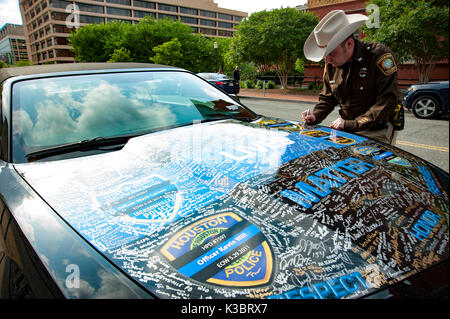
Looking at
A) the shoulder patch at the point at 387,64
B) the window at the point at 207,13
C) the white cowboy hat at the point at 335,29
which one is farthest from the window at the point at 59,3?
the shoulder patch at the point at 387,64

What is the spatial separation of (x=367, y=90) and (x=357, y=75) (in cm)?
14

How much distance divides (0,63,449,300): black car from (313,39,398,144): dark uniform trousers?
53 centimetres

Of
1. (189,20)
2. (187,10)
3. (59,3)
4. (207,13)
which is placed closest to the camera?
(59,3)

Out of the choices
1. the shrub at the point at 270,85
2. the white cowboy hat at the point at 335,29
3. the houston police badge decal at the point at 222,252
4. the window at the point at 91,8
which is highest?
the window at the point at 91,8

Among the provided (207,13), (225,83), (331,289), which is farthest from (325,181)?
(207,13)

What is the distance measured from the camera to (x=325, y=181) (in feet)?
3.85

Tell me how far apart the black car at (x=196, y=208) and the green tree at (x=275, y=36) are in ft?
59.9

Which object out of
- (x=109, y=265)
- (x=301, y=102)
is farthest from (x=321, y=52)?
(x=301, y=102)

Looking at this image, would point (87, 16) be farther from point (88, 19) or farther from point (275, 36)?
point (275, 36)

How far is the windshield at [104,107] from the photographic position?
5.16 feet

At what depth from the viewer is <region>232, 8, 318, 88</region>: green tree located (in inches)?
711

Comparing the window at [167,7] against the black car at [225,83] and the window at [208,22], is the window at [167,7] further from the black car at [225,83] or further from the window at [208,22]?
the black car at [225,83]

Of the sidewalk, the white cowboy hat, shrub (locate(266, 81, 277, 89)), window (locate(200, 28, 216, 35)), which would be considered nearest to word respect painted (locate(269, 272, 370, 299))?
the white cowboy hat

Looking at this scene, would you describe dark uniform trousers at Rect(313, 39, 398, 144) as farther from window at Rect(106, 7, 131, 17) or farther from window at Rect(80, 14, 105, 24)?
window at Rect(106, 7, 131, 17)
